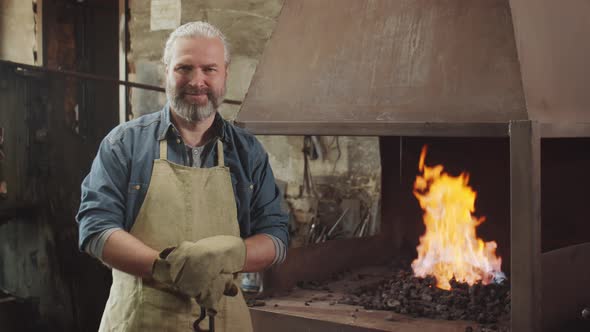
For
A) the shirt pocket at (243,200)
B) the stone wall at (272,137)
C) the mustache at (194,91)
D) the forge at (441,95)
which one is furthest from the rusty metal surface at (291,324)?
the stone wall at (272,137)

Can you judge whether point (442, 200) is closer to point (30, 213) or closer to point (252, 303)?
point (252, 303)

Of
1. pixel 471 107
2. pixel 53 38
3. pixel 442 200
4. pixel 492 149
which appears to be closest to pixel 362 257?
pixel 442 200

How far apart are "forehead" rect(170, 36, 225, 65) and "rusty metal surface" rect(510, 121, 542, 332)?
3.72 feet

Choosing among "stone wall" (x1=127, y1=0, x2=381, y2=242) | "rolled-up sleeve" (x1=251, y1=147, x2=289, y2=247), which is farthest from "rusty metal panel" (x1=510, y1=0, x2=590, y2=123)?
"stone wall" (x1=127, y1=0, x2=381, y2=242)

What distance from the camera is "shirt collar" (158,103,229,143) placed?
6.38 feet

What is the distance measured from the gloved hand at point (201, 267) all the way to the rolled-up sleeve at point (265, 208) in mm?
302

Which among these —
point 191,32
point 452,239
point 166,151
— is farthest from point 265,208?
point 452,239

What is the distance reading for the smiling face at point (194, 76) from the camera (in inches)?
74.4

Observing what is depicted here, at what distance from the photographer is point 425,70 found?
2744mm

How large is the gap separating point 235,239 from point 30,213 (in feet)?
7.82

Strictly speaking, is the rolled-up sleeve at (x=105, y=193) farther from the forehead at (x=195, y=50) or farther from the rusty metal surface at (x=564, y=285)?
the rusty metal surface at (x=564, y=285)

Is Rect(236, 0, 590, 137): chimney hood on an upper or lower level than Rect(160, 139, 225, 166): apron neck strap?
upper

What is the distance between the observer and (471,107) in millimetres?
2564

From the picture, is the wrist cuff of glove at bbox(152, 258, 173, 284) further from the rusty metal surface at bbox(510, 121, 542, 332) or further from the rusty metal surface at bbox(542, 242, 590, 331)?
the rusty metal surface at bbox(542, 242, 590, 331)
